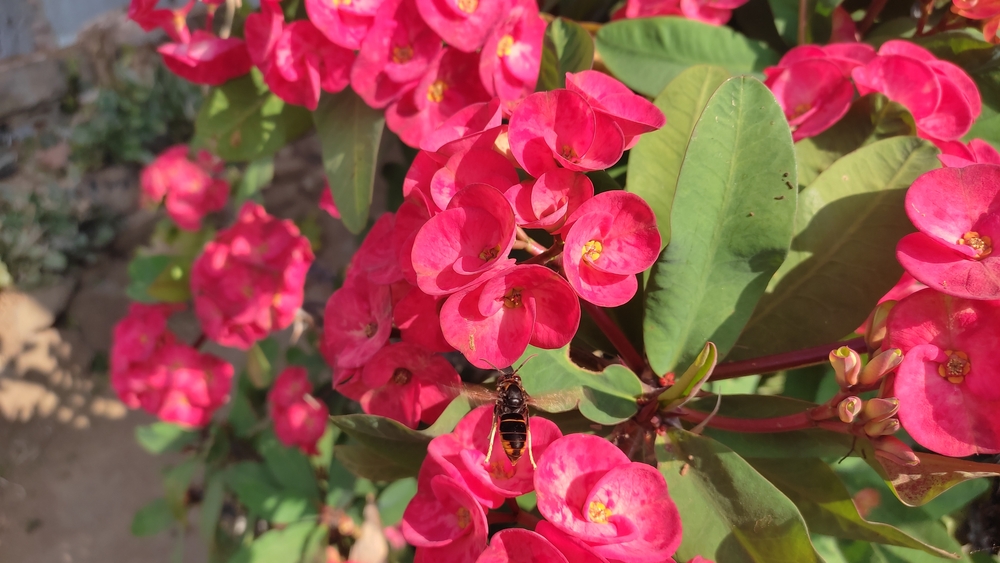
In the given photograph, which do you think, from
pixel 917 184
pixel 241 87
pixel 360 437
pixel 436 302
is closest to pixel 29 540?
pixel 241 87

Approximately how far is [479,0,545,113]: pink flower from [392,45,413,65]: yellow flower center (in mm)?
121

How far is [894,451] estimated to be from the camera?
2.14 feet

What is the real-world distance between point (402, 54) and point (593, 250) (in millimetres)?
536

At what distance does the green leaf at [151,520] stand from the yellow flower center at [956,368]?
7.18 feet

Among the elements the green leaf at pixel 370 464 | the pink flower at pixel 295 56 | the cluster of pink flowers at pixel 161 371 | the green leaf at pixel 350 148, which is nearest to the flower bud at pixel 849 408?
the green leaf at pixel 370 464

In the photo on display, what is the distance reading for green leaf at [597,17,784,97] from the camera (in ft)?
3.74

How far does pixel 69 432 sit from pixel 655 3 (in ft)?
12.4

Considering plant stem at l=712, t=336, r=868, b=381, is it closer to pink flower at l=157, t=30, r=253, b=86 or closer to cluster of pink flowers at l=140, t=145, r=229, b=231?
pink flower at l=157, t=30, r=253, b=86

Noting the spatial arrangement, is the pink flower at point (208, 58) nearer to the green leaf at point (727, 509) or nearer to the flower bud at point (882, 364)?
the green leaf at point (727, 509)

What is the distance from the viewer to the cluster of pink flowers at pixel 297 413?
5.66 feet

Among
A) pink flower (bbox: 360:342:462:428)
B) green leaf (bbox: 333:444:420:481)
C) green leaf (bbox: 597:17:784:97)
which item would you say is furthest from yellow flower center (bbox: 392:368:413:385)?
green leaf (bbox: 597:17:784:97)

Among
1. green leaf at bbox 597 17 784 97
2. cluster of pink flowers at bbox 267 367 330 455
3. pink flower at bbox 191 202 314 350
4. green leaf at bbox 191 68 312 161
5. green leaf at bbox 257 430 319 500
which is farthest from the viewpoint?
green leaf at bbox 257 430 319 500

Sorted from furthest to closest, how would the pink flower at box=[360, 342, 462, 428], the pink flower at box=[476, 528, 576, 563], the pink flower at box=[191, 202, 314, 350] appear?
1. the pink flower at box=[191, 202, 314, 350]
2. the pink flower at box=[360, 342, 462, 428]
3. the pink flower at box=[476, 528, 576, 563]

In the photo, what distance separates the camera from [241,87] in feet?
4.31
